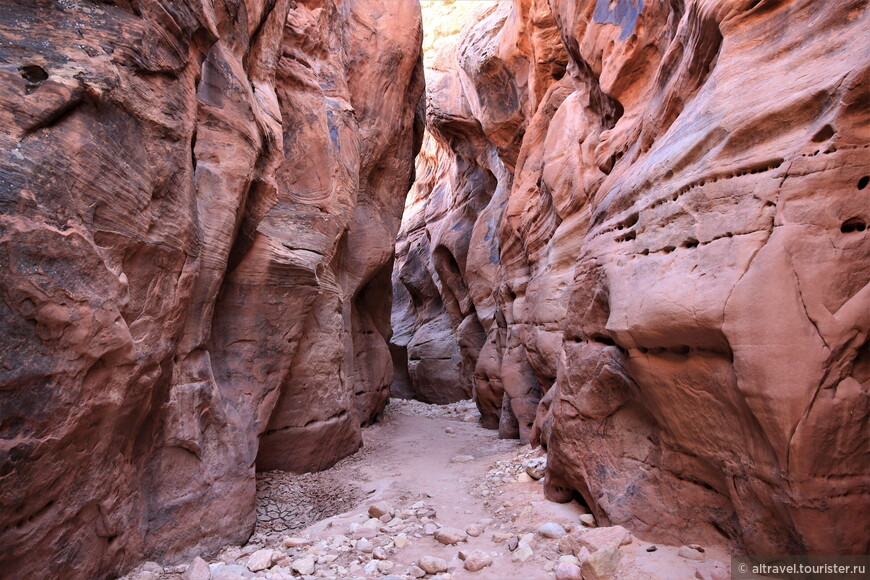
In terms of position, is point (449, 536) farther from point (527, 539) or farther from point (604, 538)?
point (604, 538)

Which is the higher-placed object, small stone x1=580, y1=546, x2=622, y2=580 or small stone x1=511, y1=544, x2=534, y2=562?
small stone x1=580, y1=546, x2=622, y2=580

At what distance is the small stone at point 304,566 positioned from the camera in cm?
388

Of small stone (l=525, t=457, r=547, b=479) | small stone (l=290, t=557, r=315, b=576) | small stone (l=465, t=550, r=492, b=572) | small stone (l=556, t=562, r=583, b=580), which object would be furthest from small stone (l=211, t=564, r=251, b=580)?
small stone (l=525, t=457, r=547, b=479)

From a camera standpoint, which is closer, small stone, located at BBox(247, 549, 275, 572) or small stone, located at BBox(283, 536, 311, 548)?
small stone, located at BBox(247, 549, 275, 572)

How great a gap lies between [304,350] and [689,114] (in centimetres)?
579

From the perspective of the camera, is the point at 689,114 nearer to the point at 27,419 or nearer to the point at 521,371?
the point at 27,419

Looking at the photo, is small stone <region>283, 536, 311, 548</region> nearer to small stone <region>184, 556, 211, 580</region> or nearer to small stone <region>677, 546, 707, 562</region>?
small stone <region>184, 556, 211, 580</region>

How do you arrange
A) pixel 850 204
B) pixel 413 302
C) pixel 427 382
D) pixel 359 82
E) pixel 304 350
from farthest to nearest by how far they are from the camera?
1. pixel 413 302
2. pixel 427 382
3. pixel 359 82
4. pixel 304 350
5. pixel 850 204

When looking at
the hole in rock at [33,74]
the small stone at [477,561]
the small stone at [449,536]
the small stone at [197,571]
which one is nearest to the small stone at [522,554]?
the small stone at [477,561]

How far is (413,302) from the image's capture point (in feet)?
71.2

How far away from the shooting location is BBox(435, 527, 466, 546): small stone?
431 cm

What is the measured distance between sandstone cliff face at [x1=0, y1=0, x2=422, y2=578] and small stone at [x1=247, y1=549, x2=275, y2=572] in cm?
76

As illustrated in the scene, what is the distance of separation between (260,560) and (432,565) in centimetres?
147

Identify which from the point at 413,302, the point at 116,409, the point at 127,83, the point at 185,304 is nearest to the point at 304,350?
the point at 185,304
